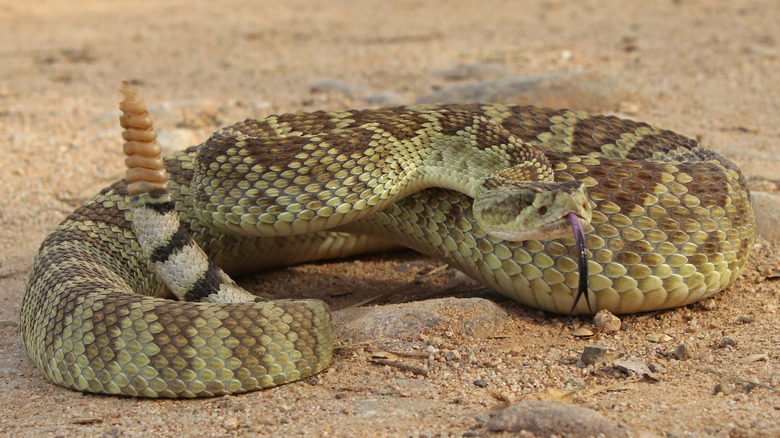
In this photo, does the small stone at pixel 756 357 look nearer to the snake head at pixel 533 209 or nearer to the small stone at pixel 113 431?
the snake head at pixel 533 209

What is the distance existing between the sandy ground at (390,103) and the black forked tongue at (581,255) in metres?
0.30

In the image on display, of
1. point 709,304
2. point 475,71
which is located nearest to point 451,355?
point 709,304

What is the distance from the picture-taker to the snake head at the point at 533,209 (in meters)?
4.00

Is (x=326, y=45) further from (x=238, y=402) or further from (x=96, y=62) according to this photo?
(x=238, y=402)

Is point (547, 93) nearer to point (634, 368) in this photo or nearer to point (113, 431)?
point (634, 368)

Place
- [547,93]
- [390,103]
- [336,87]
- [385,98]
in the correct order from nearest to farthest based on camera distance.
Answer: [547,93] < [390,103] < [385,98] < [336,87]

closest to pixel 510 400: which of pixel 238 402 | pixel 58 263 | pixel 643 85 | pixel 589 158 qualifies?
pixel 238 402

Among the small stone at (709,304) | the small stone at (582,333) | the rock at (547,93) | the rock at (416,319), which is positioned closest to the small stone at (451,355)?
the rock at (416,319)

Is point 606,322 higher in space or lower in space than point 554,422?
lower

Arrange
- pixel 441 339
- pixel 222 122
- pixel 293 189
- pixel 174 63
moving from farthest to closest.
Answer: pixel 174 63 → pixel 222 122 → pixel 293 189 → pixel 441 339

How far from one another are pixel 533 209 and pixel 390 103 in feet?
18.0

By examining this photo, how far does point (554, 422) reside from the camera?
3225 millimetres

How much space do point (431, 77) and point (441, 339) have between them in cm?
688

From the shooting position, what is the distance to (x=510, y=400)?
3.72m
